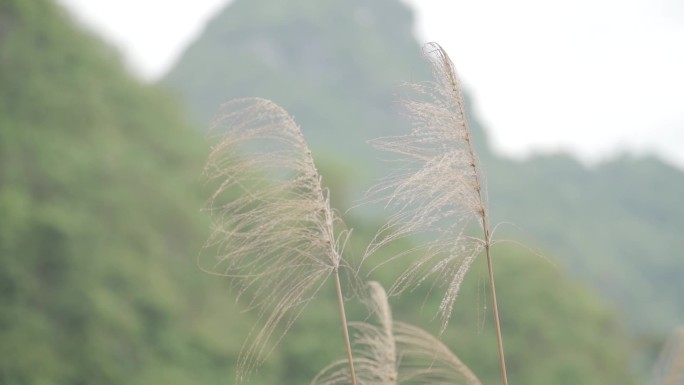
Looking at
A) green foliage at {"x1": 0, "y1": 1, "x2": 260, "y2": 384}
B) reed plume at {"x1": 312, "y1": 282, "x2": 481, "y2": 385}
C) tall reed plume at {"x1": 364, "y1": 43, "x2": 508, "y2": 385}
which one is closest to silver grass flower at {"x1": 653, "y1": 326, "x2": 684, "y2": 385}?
reed plume at {"x1": 312, "y1": 282, "x2": 481, "y2": 385}

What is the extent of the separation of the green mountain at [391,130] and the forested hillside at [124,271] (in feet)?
160

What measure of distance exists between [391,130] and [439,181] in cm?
10784

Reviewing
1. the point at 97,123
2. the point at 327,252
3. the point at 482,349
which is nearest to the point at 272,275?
the point at 327,252

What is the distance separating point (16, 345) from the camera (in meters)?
20.5

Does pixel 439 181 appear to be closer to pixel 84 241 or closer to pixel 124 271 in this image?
pixel 84 241

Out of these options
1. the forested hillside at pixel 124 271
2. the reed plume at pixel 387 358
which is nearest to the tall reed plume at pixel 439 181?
the reed plume at pixel 387 358

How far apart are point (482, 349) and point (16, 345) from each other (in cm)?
1511

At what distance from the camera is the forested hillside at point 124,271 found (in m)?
22.5

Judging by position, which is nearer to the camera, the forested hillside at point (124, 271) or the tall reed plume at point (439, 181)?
the tall reed plume at point (439, 181)

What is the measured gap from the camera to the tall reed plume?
243 centimetres

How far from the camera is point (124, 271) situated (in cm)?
2509

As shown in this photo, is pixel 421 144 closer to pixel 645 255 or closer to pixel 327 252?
pixel 327 252

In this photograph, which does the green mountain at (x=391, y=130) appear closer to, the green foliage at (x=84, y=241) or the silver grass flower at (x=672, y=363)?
the green foliage at (x=84, y=241)

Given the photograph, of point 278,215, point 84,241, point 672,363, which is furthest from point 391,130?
point 278,215
